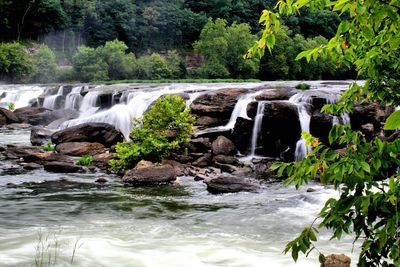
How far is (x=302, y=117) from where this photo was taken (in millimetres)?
20062

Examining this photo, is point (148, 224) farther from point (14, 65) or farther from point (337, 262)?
point (14, 65)

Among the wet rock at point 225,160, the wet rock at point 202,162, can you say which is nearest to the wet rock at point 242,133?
the wet rock at point 225,160

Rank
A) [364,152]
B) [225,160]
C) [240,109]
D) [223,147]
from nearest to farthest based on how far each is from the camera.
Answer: [364,152]
[225,160]
[223,147]
[240,109]

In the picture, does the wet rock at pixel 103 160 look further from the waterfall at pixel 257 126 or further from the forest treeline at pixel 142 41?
the forest treeline at pixel 142 41

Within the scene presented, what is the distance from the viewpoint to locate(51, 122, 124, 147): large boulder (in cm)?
2045

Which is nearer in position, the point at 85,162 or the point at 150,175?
the point at 150,175

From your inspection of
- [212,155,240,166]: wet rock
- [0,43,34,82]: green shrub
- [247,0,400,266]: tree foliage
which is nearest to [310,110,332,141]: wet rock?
[212,155,240,166]: wet rock

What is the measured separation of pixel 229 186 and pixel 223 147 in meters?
5.75

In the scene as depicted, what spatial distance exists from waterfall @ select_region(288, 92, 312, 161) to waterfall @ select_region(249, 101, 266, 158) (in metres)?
1.43

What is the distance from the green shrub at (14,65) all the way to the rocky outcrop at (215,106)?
35403mm

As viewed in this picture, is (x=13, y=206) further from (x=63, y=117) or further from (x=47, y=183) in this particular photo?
(x=63, y=117)

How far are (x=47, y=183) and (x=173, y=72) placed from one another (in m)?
50.3

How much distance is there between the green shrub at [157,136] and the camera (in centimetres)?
1566

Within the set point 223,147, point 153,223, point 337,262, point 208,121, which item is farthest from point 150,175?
point 337,262
